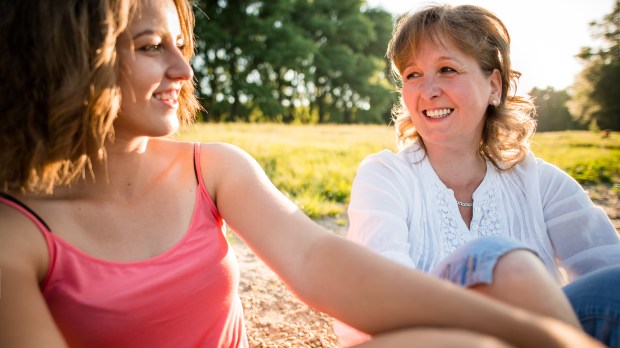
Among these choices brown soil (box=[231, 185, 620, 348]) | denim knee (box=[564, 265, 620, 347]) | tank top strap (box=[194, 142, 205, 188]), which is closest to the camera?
denim knee (box=[564, 265, 620, 347])

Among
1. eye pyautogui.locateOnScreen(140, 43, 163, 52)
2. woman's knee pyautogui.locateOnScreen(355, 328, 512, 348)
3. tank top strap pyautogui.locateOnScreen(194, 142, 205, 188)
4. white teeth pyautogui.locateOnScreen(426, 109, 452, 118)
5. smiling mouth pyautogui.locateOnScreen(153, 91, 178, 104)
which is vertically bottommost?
woman's knee pyautogui.locateOnScreen(355, 328, 512, 348)

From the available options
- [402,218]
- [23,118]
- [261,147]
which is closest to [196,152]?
[23,118]

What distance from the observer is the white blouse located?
93.7 inches

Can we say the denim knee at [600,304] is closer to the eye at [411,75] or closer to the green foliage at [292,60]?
the eye at [411,75]

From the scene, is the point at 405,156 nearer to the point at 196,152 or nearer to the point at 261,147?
the point at 196,152

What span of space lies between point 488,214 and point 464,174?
0.91 ft

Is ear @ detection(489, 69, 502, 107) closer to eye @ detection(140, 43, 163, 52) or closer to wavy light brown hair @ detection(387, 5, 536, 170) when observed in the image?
wavy light brown hair @ detection(387, 5, 536, 170)

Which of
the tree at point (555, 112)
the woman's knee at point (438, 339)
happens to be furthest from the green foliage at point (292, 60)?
the woman's knee at point (438, 339)

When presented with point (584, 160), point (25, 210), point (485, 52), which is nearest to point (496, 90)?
point (485, 52)

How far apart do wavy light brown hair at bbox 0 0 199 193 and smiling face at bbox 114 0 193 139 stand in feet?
0.30

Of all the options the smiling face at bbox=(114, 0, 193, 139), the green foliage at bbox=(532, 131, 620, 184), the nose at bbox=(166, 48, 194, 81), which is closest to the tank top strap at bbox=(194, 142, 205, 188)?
the smiling face at bbox=(114, 0, 193, 139)

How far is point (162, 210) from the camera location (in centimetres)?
181

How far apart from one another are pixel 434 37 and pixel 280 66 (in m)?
32.3

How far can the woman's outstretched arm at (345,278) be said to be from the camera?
4.14 ft
